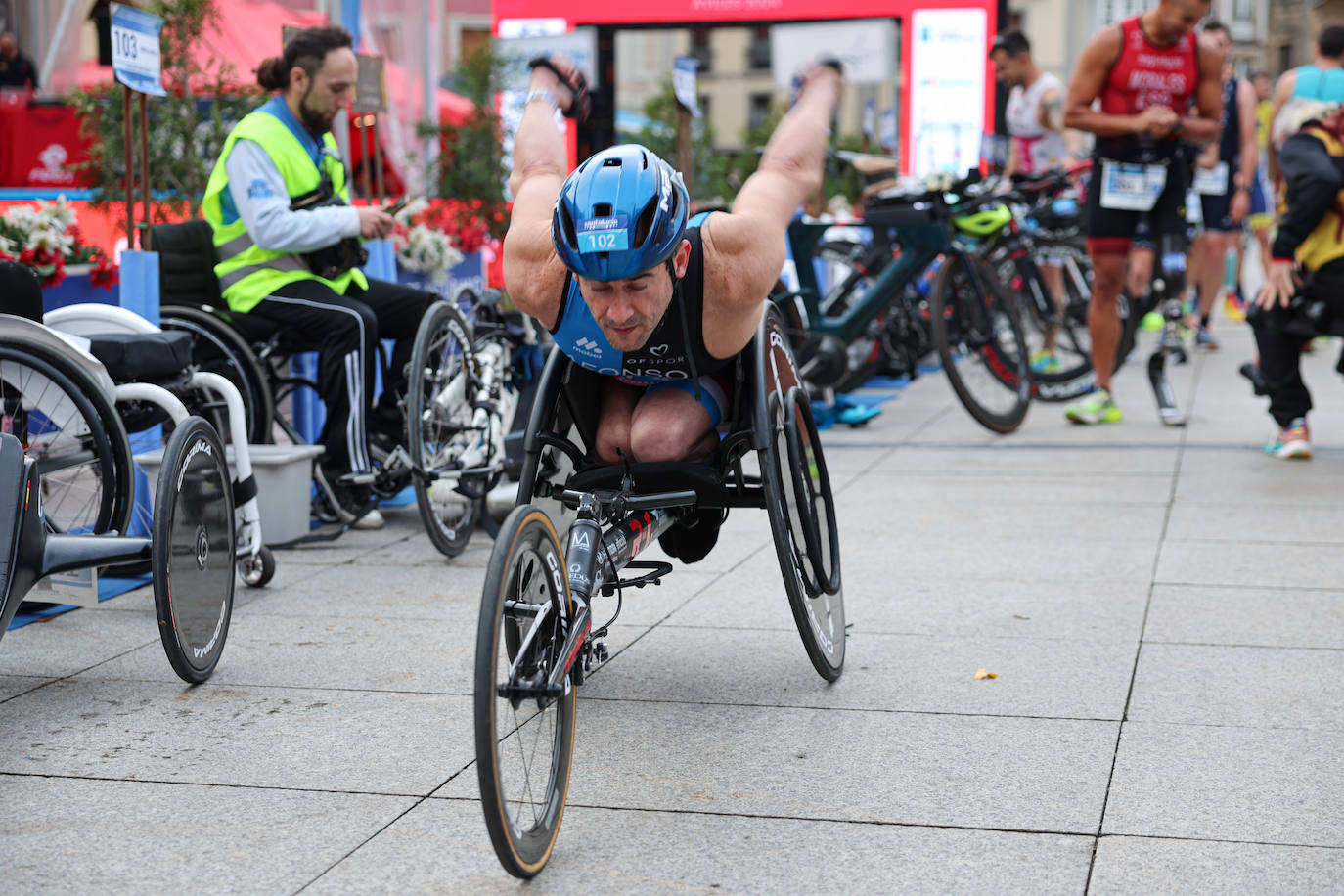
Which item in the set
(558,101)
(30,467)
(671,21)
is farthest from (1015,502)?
(671,21)

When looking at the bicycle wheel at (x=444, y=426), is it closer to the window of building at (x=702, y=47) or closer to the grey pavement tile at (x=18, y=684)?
the grey pavement tile at (x=18, y=684)

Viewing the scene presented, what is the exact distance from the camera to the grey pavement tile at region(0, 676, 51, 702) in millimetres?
3957

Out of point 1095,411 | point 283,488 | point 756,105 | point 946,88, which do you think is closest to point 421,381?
point 283,488

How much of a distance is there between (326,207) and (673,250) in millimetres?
2983

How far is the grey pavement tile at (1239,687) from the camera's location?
12.2ft

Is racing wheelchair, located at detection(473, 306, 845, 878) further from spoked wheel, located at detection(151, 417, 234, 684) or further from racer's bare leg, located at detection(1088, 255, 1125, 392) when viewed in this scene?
racer's bare leg, located at detection(1088, 255, 1125, 392)

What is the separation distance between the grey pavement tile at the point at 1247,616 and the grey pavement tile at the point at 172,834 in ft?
7.81

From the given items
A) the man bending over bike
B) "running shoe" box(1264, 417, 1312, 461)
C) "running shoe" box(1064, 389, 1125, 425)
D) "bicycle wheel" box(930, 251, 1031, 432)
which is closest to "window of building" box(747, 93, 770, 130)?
"running shoe" box(1064, 389, 1125, 425)

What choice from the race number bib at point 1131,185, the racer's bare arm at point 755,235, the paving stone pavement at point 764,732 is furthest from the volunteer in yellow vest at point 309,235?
the race number bib at point 1131,185

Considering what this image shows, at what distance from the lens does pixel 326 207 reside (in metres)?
5.89

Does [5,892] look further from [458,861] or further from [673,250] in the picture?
[673,250]

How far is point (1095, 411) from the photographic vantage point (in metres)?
8.92

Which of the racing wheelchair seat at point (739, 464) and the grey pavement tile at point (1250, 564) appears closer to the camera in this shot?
the racing wheelchair seat at point (739, 464)

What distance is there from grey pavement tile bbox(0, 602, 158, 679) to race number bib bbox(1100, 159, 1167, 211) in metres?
5.43
